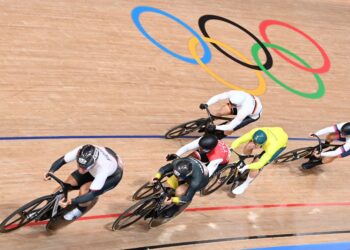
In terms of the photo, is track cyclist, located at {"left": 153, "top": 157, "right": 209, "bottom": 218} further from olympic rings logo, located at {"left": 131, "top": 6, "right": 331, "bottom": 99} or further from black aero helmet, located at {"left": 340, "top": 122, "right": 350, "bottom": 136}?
olympic rings logo, located at {"left": 131, "top": 6, "right": 331, "bottom": 99}

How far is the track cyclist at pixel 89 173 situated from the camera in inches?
153

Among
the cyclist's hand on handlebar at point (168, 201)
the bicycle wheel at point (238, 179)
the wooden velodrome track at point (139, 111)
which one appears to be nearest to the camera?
the cyclist's hand on handlebar at point (168, 201)

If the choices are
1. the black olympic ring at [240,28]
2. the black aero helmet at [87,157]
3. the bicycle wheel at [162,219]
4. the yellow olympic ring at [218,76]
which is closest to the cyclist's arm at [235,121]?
the bicycle wheel at [162,219]

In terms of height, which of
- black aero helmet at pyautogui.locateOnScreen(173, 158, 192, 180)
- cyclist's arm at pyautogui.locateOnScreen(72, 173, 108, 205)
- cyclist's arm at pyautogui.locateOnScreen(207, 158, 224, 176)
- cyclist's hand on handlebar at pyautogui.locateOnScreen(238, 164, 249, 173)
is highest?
black aero helmet at pyautogui.locateOnScreen(173, 158, 192, 180)

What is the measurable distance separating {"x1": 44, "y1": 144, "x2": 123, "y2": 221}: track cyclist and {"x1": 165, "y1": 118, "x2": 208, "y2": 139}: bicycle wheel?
1.95 metres

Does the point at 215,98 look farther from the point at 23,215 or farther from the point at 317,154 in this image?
the point at 23,215

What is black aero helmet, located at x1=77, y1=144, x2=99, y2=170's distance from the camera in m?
3.85

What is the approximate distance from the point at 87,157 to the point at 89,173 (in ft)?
1.74

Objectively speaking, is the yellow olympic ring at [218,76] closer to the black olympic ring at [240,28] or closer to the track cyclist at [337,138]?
the black olympic ring at [240,28]

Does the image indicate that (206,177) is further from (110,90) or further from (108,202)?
(110,90)

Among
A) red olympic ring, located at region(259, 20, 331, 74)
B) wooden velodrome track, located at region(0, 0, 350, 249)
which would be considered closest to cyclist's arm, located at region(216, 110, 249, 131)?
wooden velodrome track, located at region(0, 0, 350, 249)

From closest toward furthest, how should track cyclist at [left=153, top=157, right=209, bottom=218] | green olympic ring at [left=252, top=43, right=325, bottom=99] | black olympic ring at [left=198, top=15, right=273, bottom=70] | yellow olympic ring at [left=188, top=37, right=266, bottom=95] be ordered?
track cyclist at [left=153, top=157, right=209, bottom=218] < yellow olympic ring at [left=188, top=37, right=266, bottom=95] < green olympic ring at [left=252, top=43, right=325, bottom=99] < black olympic ring at [left=198, top=15, right=273, bottom=70]

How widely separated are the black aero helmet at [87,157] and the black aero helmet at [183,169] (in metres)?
0.79

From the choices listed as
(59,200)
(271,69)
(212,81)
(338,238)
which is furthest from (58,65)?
(338,238)
